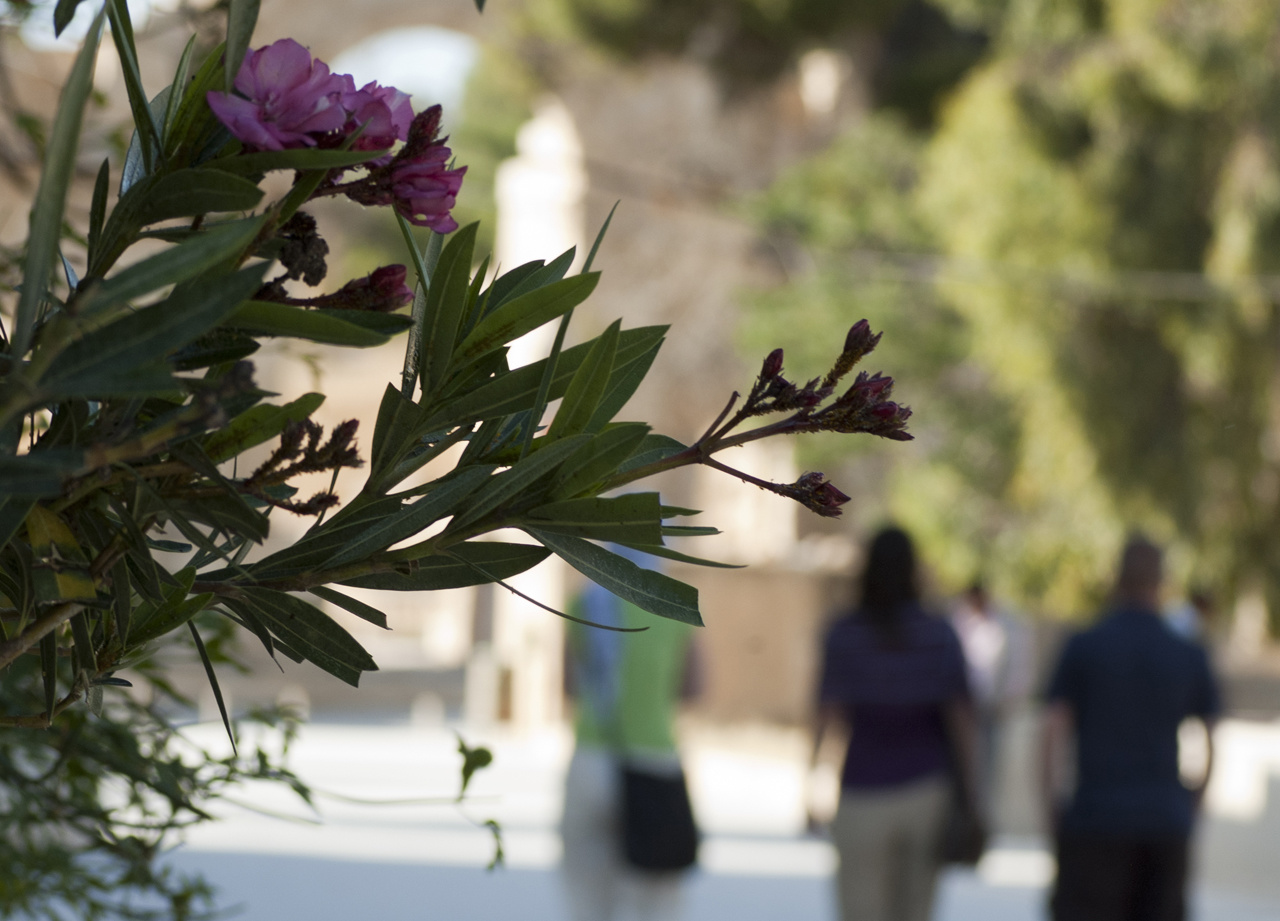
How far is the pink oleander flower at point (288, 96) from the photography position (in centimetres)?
68

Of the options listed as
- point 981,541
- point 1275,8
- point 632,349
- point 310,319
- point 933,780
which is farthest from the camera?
point 981,541

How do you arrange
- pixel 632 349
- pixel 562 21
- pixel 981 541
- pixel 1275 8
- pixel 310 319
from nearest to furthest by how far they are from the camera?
pixel 310 319 < pixel 632 349 < pixel 1275 8 < pixel 981 541 < pixel 562 21

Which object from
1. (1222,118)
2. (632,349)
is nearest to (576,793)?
(632,349)

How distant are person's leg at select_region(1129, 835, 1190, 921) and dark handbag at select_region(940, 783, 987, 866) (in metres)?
0.51

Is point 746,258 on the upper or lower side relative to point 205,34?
upper

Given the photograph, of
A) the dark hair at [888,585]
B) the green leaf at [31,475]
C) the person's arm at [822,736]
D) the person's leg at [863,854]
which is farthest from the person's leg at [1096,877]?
the green leaf at [31,475]

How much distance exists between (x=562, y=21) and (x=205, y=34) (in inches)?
614

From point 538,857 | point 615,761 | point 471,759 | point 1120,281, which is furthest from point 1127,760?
point 1120,281

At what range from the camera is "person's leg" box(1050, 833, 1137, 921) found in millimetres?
4102

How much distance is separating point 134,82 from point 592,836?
3.69 metres

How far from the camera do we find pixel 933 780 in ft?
12.9

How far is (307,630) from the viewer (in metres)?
0.82

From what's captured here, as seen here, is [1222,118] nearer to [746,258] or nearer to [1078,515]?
[1078,515]

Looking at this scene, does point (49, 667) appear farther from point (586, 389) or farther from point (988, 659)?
point (988, 659)
